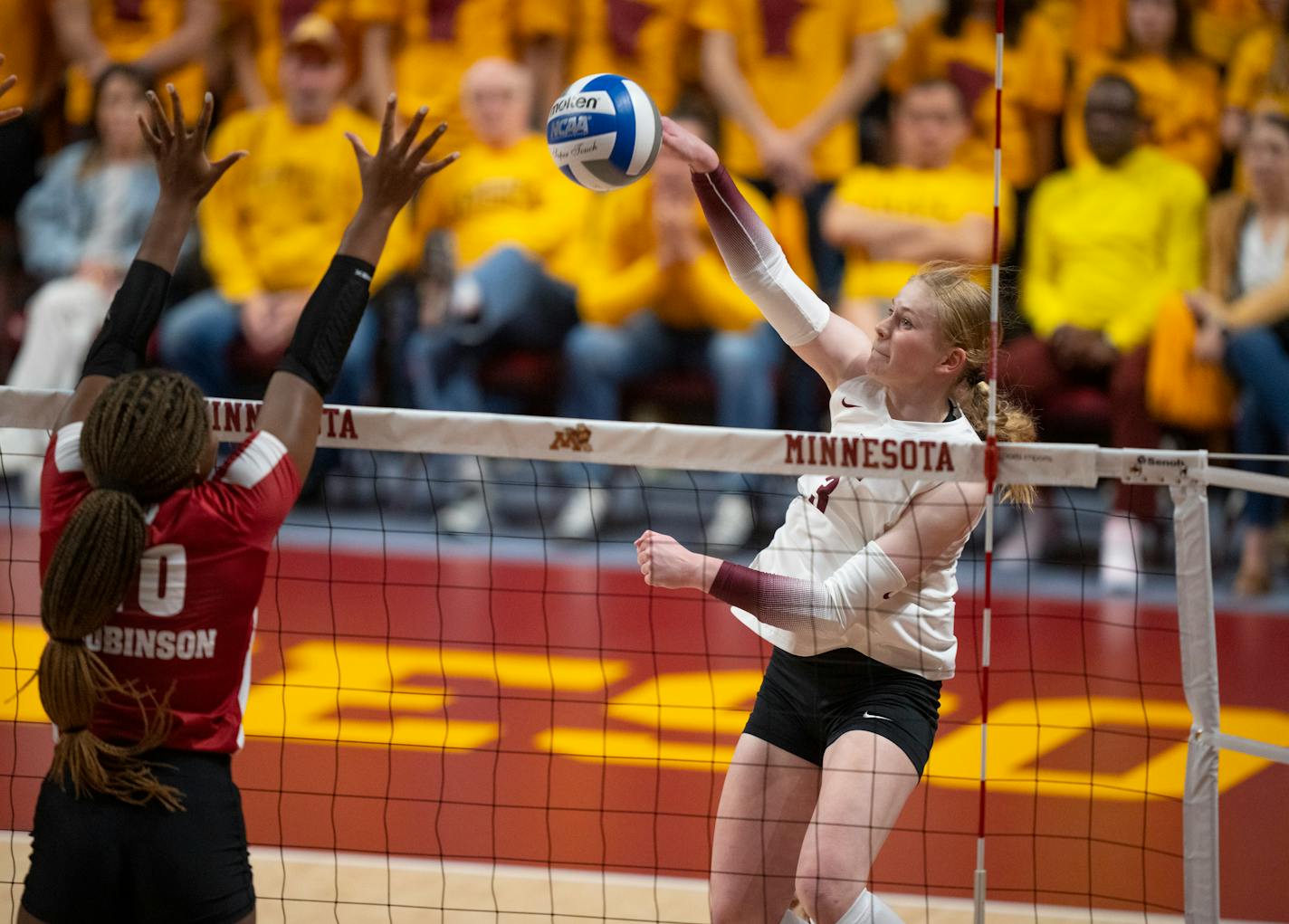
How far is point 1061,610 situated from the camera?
26.1 feet

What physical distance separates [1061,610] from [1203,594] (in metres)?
4.75

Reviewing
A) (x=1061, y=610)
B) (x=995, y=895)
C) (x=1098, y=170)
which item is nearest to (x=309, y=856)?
(x=995, y=895)

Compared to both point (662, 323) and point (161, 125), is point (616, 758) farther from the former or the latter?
point (662, 323)

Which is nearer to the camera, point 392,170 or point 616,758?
point 392,170

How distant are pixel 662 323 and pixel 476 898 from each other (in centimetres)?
570

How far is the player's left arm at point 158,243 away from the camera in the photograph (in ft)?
10.0

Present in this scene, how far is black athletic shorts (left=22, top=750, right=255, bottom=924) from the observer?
2555 millimetres

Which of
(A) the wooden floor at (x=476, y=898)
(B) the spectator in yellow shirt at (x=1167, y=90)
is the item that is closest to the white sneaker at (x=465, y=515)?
(B) the spectator in yellow shirt at (x=1167, y=90)

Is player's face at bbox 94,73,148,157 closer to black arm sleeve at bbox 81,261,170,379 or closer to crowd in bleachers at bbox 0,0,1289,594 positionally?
crowd in bleachers at bbox 0,0,1289,594

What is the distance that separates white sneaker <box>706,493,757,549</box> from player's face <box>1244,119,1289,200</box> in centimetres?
356

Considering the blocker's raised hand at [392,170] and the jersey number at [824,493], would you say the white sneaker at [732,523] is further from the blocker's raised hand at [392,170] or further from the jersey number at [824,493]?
the blocker's raised hand at [392,170]

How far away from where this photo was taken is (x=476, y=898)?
14.4 feet

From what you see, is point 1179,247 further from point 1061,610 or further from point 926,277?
point 926,277

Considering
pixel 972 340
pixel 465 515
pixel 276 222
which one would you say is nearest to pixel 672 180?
pixel 465 515
